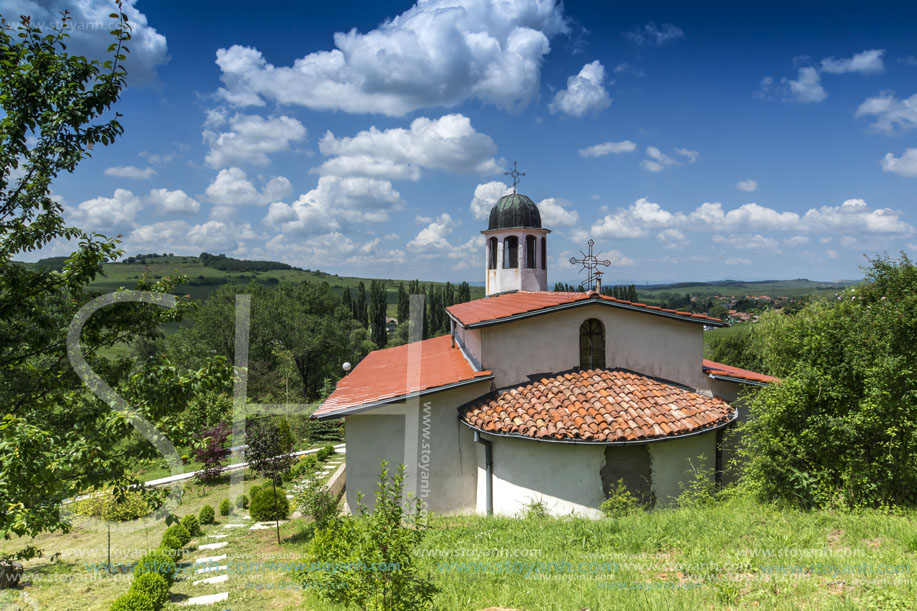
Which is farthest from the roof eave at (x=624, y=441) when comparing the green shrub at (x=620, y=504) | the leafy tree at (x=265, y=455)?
the leafy tree at (x=265, y=455)

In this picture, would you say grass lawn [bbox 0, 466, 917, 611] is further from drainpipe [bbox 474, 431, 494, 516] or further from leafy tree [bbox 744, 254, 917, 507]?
drainpipe [bbox 474, 431, 494, 516]

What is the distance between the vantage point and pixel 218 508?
18828 millimetres

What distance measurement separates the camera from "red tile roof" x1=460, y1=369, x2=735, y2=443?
11.0 m

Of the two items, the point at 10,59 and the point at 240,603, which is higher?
the point at 10,59

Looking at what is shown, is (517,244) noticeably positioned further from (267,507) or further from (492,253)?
(267,507)

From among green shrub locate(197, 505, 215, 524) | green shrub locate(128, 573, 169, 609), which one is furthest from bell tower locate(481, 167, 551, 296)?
green shrub locate(128, 573, 169, 609)

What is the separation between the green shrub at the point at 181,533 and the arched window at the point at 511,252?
1450cm

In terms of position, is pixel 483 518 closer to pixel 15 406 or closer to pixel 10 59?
pixel 15 406

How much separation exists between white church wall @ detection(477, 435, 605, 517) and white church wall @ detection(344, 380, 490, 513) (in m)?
1.04

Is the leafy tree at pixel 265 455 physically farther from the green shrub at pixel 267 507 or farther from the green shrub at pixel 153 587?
the green shrub at pixel 153 587

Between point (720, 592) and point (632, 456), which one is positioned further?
point (632, 456)

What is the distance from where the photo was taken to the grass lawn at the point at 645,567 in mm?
5875

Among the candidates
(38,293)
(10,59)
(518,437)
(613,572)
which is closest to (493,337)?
(518,437)

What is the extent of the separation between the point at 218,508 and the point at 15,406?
47.3 ft
